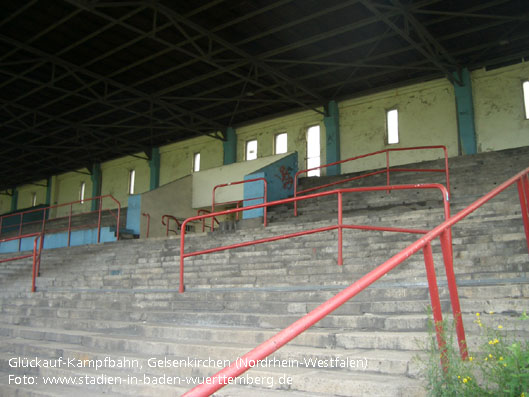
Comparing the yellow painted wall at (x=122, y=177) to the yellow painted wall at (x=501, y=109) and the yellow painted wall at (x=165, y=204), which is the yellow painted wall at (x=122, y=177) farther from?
the yellow painted wall at (x=501, y=109)

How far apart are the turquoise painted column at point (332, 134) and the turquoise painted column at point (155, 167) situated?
970 cm

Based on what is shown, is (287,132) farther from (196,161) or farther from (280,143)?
(196,161)

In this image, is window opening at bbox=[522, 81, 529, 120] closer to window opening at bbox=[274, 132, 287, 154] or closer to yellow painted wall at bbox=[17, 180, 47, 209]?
window opening at bbox=[274, 132, 287, 154]

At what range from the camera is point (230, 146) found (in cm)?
2159

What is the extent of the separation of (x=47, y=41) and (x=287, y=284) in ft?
38.8

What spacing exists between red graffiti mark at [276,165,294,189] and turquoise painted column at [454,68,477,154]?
18.0 ft

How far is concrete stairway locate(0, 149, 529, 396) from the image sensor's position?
11.8 ft

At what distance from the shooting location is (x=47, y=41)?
14258 mm

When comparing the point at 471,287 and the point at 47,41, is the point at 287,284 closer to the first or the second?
the point at 471,287

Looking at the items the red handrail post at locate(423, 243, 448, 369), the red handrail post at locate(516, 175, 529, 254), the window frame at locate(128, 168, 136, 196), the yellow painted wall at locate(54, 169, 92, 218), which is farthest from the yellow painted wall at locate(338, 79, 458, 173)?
the yellow painted wall at locate(54, 169, 92, 218)

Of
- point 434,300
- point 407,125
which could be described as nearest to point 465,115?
point 407,125

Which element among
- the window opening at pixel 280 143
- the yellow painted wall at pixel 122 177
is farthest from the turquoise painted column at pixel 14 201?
the window opening at pixel 280 143

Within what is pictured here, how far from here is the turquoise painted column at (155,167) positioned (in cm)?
2447

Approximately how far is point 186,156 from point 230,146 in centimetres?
306
